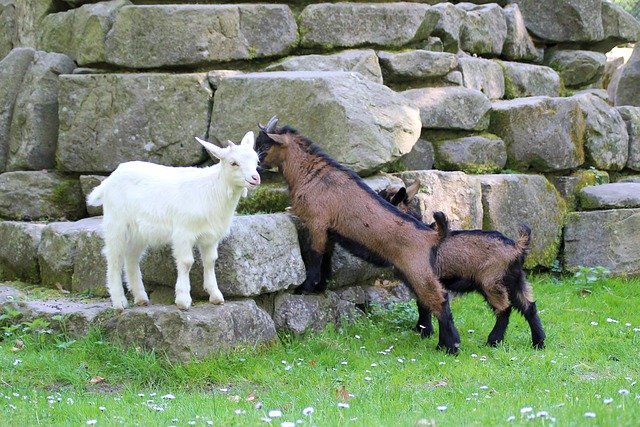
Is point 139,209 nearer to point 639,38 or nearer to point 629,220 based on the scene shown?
point 629,220

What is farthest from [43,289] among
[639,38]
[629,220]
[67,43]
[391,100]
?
[639,38]

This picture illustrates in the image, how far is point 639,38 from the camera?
12.3 m

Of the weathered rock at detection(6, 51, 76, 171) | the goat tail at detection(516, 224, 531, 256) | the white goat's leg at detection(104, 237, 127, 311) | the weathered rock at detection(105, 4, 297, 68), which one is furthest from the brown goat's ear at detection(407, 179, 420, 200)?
the weathered rock at detection(6, 51, 76, 171)

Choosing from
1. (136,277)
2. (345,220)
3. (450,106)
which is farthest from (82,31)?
(450,106)

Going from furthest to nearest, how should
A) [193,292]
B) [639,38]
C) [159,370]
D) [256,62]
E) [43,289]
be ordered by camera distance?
1. [639,38]
2. [256,62]
3. [43,289]
4. [193,292]
5. [159,370]

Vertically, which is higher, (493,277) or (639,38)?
(639,38)

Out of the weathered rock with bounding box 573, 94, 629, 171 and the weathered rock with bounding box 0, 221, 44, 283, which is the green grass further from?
the weathered rock with bounding box 573, 94, 629, 171

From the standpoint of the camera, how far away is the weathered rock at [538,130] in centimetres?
963

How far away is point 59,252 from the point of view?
24.3ft

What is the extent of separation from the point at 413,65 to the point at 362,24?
718 mm

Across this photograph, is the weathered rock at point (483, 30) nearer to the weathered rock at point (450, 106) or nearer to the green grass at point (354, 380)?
the weathered rock at point (450, 106)

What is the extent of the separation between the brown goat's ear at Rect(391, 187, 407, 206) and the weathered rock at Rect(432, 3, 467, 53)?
119 inches

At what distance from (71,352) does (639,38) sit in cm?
966

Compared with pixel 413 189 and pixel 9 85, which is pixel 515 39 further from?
pixel 9 85
